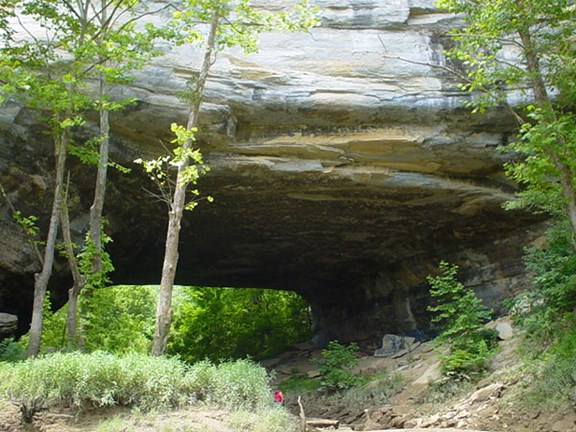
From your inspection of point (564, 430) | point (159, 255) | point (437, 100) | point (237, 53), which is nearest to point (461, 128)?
point (437, 100)

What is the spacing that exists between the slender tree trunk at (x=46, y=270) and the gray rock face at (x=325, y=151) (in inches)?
58.5

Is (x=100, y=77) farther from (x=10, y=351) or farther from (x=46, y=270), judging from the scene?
(x=10, y=351)

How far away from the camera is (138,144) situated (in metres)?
11.3

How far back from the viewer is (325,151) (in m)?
11.3

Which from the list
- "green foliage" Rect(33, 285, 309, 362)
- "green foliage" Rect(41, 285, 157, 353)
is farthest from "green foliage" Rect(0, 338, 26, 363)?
"green foliage" Rect(33, 285, 309, 362)

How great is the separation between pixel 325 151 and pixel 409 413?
500 centimetres

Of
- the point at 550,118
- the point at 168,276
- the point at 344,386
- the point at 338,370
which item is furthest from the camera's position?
the point at 338,370

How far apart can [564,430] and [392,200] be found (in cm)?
660

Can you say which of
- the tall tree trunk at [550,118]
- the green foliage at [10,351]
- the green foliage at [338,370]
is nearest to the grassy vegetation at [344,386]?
the green foliage at [338,370]

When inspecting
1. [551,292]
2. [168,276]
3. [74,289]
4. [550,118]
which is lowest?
[74,289]

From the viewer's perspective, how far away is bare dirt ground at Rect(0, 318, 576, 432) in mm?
5254

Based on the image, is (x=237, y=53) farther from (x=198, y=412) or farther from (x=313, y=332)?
(x=313, y=332)

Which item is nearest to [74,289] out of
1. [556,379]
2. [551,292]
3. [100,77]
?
[100,77]

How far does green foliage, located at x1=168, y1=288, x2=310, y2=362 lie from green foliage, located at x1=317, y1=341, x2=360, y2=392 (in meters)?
7.25
